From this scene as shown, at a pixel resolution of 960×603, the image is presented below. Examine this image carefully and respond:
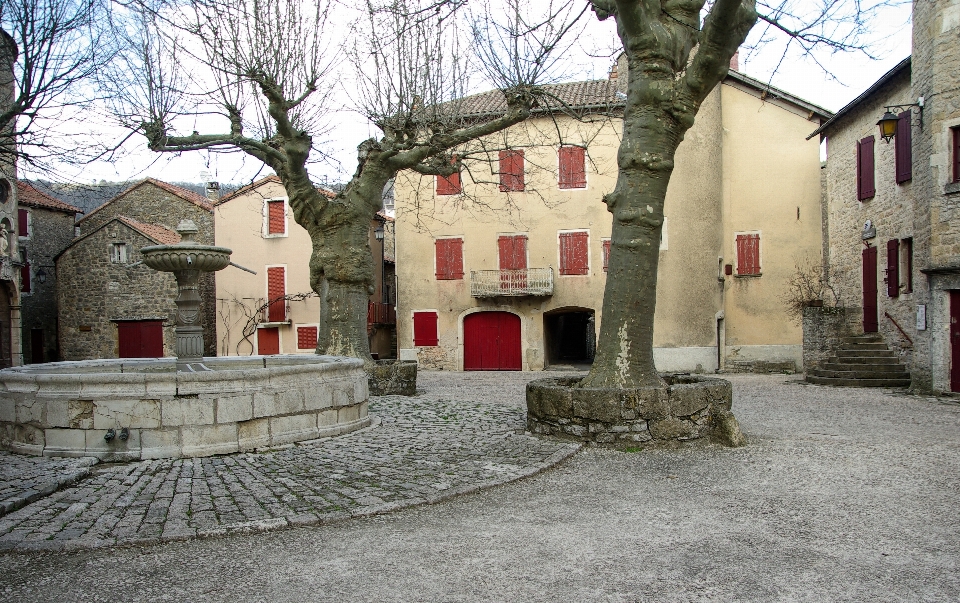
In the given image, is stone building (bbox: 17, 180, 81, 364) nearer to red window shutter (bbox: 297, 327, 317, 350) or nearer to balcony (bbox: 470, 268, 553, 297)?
red window shutter (bbox: 297, 327, 317, 350)

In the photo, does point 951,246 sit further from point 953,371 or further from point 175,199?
point 175,199

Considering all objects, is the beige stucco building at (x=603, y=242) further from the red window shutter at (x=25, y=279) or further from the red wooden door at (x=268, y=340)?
the red window shutter at (x=25, y=279)

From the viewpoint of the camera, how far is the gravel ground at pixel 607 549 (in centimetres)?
372

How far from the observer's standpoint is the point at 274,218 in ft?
88.7

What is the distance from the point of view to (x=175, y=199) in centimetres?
3012

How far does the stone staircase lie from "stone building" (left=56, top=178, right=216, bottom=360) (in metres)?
21.4

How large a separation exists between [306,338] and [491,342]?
692 centimetres

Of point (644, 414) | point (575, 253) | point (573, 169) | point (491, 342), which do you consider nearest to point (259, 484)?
point (644, 414)

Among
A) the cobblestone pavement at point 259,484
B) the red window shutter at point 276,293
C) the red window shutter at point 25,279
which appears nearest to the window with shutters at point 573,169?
the red window shutter at point 276,293

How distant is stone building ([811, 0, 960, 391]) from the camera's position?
522 inches

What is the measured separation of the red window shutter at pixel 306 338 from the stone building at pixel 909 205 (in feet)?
55.0

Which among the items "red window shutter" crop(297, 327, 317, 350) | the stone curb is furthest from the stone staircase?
"red window shutter" crop(297, 327, 317, 350)

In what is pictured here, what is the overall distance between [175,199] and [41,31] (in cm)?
2432

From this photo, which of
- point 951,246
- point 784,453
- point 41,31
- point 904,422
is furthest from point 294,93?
point 951,246
